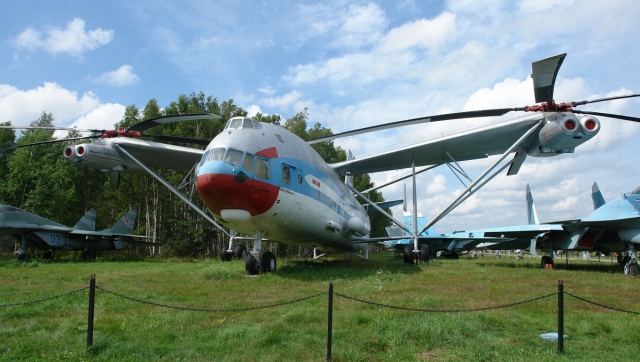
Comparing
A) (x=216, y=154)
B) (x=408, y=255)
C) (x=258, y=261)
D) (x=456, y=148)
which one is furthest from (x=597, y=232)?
(x=216, y=154)

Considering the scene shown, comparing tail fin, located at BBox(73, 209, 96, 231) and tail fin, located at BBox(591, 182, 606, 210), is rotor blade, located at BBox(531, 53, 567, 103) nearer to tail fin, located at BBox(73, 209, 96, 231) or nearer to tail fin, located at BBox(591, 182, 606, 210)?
tail fin, located at BBox(591, 182, 606, 210)

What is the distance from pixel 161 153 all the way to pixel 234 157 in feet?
28.2

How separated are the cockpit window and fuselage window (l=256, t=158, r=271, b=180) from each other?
0.55 m

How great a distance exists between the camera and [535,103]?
14.3 metres

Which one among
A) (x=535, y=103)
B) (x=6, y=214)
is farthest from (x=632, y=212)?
(x=6, y=214)

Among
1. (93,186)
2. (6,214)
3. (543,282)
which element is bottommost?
(543,282)

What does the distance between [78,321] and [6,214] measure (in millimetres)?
19028

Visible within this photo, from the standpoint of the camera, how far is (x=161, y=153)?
18.0m

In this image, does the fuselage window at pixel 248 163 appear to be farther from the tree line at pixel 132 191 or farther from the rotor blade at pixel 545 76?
the tree line at pixel 132 191

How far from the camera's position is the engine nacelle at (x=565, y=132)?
13375 mm

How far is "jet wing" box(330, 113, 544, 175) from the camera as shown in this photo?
49.3 feet

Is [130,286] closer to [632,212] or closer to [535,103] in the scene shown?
[535,103]

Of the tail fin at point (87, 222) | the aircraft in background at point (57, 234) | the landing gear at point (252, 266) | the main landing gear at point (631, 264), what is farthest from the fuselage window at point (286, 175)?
the tail fin at point (87, 222)

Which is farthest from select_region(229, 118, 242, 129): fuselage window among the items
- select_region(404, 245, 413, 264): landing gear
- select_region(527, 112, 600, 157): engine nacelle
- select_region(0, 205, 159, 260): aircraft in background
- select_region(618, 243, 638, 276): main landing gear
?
select_region(0, 205, 159, 260): aircraft in background
